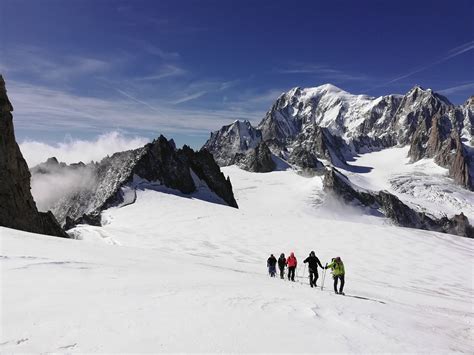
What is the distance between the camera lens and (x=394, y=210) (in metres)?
141

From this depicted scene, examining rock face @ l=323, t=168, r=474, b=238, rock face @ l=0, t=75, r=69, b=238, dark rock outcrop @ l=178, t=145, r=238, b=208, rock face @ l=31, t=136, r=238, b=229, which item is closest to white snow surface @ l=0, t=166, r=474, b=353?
rock face @ l=0, t=75, r=69, b=238

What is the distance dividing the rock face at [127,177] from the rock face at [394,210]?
72819 millimetres

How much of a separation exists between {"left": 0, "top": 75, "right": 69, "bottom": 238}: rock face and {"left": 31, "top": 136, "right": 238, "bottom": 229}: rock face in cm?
2049

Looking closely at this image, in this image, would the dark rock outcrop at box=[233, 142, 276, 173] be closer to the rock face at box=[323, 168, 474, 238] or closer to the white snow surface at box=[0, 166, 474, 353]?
the rock face at box=[323, 168, 474, 238]

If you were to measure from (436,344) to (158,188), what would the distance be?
58.2m

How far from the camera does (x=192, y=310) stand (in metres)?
8.78

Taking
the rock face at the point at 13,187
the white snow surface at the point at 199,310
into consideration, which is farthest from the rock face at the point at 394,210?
the rock face at the point at 13,187

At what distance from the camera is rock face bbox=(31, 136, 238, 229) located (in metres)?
60.0

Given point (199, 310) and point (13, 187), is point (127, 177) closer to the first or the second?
point (13, 187)

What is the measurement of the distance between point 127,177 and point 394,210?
113m

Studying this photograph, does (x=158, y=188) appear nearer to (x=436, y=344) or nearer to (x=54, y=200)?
(x=54, y=200)

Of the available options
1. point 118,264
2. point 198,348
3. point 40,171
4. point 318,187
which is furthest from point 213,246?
point 318,187

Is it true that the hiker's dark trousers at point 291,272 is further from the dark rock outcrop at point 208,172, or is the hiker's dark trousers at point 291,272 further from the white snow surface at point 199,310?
the dark rock outcrop at point 208,172

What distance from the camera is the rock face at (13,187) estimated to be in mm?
27844
